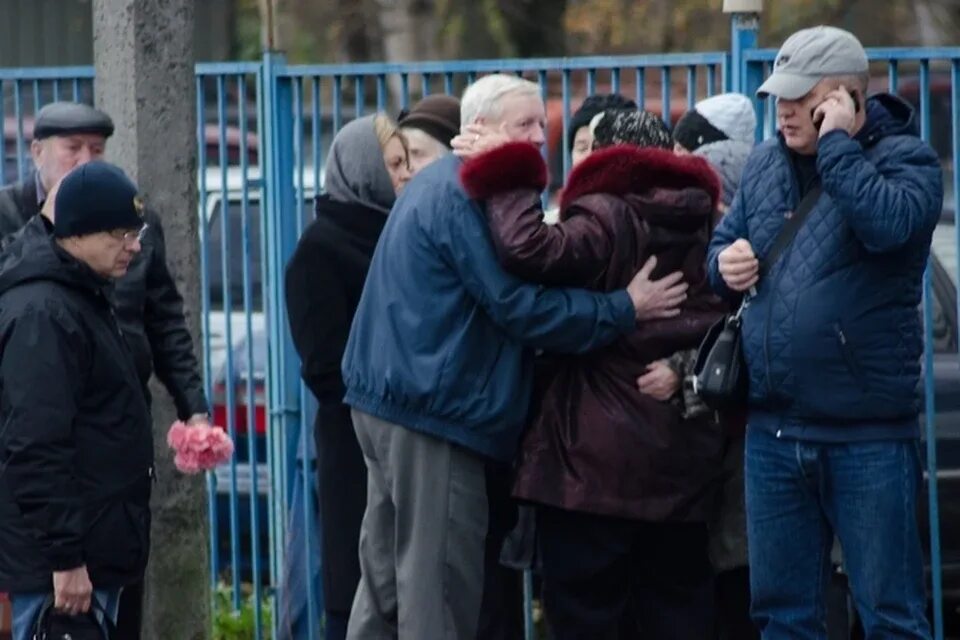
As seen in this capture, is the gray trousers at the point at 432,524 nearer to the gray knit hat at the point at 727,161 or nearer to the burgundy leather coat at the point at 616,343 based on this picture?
the burgundy leather coat at the point at 616,343

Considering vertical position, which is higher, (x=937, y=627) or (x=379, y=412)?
(x=379, y=412)

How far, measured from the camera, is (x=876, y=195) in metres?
5.24

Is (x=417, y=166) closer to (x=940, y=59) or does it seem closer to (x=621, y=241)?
(x=621, y=241)

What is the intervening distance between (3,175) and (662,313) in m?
3.15

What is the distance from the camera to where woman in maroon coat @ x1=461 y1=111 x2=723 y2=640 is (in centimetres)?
566

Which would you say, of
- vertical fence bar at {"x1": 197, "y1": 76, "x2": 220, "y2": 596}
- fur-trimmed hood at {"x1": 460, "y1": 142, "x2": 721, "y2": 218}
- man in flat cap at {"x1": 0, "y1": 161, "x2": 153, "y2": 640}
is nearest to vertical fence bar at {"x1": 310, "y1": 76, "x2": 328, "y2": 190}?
vertical fence bar at {"x1": 197, "y1": 76, "x2": 220, "y2": 596}

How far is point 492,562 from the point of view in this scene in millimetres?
6102

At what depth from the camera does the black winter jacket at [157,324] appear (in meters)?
6.18

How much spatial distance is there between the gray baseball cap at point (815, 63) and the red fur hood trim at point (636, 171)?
0.37 metres

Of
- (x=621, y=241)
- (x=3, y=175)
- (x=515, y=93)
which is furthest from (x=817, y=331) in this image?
(x=3, y=175)

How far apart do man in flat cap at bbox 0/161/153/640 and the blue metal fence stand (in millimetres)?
1654

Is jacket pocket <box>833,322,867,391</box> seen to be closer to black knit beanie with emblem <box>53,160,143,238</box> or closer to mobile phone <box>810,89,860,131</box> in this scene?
mobile phone <box>810,89,860,131</box>

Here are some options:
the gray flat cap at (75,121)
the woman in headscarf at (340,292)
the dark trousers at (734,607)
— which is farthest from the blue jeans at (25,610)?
the dark trousers at (734,607)

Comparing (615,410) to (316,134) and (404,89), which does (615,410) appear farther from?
(316,134)
